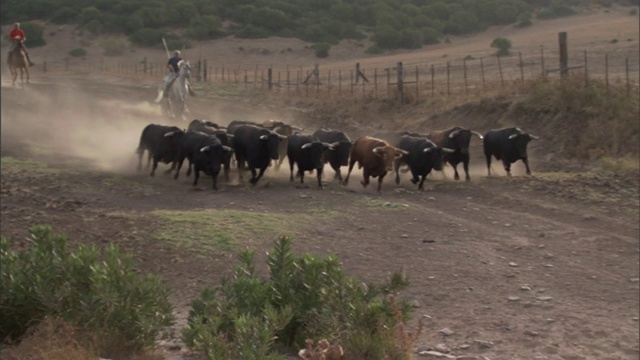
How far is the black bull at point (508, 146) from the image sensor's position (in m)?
20.7

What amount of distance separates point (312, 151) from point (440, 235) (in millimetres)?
4976

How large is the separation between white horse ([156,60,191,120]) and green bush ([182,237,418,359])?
20099mm

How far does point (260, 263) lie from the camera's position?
1246 cm

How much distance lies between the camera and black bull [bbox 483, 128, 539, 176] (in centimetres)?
2067

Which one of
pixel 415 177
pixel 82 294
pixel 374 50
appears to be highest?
pixel 374 50

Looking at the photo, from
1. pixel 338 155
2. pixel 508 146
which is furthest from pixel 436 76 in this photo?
pixel 338 155

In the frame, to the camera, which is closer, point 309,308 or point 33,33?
point 309,308

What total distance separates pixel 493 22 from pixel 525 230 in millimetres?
62047

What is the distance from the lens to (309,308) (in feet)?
26.7

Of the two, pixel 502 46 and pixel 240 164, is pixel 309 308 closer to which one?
pixel 240 164

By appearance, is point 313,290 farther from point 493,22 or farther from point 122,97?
point 493,22

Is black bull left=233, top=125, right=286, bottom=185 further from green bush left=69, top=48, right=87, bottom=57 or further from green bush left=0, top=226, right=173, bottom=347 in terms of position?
green bush left=69, top=48, right=87, bottom=57

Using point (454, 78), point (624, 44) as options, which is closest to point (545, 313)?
point (454, 78)

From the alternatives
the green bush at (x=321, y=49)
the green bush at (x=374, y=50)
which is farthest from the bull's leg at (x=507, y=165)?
the green bush at (x=374, y=50)
